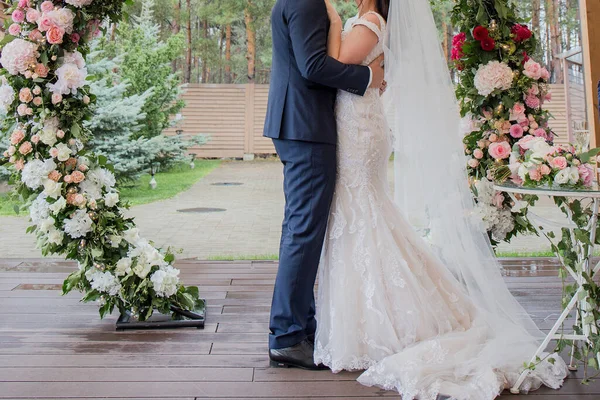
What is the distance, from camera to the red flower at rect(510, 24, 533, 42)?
3.17m

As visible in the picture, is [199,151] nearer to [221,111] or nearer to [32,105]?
[221,111]

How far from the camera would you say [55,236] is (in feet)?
8.64

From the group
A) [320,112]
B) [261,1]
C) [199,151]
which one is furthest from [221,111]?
[320,112]

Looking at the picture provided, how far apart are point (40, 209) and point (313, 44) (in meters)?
1.40

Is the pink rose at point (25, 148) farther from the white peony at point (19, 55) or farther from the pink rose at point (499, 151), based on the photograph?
the pink rose at point (499, 151)

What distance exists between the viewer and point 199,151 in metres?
13.3

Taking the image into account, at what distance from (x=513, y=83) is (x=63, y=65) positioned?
2.22m

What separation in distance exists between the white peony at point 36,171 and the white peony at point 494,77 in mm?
2152

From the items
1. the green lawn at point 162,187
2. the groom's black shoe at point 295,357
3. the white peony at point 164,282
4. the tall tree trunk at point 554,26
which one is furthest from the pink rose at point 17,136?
the tall tree trunk at point 554,26

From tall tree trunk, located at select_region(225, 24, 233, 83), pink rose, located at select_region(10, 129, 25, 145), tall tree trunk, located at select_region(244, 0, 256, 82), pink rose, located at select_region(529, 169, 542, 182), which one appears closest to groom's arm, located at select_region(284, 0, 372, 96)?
pink rose, located at select_region(529, 169, 542, 182)

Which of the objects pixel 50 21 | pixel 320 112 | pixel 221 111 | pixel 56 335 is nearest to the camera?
pixel 320 112

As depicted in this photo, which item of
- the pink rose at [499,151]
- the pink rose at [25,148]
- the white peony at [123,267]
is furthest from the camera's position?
the pink rose at [499,151]

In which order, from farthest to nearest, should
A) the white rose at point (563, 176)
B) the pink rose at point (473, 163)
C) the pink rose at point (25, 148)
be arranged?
the pink rose at point (473, 163), the pink rose at point (25, 148), the white rose at point (563, 176)

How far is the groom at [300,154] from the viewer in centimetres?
217
